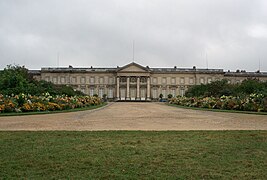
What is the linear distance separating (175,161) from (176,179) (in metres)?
0.93

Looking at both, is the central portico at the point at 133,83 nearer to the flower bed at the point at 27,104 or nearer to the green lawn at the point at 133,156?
the flower bed at the point at 27,104

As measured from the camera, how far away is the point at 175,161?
496 cm

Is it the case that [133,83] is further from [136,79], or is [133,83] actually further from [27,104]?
[27,104]

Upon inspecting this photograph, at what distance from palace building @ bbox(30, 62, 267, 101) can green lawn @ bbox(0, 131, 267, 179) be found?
215 ft

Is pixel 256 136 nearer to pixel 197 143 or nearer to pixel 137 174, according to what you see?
pixel 197 143

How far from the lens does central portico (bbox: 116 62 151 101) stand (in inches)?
2840

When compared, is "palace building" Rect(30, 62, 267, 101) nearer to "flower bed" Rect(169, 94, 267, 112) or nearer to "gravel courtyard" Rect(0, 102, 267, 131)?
"flower bed" Rect(169, 94, 267, 112)

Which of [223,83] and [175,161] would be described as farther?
[223,83]

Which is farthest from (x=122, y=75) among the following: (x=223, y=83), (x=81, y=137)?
(x=81, y=137)

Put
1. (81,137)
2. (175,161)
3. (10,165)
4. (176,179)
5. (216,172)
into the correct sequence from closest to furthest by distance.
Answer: (176,179) < (216,172) < (10,165) < (175,161) < (81,137)

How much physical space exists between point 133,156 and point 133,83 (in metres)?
68.4

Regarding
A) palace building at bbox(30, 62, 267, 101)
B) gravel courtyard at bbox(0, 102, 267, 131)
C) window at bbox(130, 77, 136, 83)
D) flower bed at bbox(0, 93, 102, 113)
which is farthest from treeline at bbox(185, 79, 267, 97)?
palace building at bbox(30, 62, 267, 101)

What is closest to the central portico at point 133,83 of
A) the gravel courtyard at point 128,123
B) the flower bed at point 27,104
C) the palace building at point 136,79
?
the palace building at point 136,79

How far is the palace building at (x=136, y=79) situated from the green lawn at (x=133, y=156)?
6560cm
